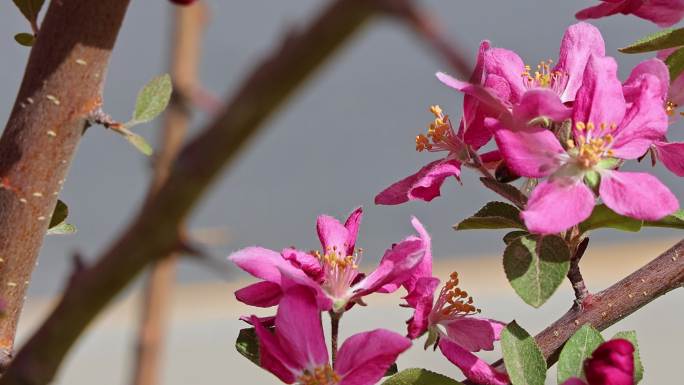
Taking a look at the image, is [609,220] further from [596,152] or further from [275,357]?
[275,357]

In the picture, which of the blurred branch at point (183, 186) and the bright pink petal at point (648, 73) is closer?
the blurred branch at point (183, 186)

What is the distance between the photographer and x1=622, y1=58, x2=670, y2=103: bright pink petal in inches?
17.8

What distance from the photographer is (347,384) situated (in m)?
0.42

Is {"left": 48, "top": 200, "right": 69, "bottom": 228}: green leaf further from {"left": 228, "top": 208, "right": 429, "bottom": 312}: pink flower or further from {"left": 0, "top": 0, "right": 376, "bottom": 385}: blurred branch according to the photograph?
{"left": 0, "top": 0, "right": 376, "bottom": 385}: blurred branch

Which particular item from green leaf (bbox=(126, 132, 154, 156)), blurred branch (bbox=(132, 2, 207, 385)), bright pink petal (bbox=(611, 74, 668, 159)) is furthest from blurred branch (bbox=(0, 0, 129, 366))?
blurred branch (bbox=(132, 2, 207, 385))

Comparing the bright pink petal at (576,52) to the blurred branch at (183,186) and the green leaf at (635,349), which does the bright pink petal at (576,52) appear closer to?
the green leaf at (635,349)

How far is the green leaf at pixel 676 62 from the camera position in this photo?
0.52 m

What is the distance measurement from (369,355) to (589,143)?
0.15m

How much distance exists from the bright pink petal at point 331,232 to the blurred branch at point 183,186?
10.2 inches

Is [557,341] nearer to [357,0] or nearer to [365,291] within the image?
[365,291]

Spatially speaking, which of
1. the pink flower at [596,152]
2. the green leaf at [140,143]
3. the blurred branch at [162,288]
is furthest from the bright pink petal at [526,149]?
the blurred branch at [162,288]

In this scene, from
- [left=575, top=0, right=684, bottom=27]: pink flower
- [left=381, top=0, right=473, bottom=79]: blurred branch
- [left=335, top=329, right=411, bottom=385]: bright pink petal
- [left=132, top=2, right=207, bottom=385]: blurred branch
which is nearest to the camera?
[left=381, top=0, right=473, bottom=79]: blurred branch

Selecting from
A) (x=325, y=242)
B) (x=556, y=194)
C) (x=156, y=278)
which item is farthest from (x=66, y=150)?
(x=156, y=278)

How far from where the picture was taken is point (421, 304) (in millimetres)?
461
